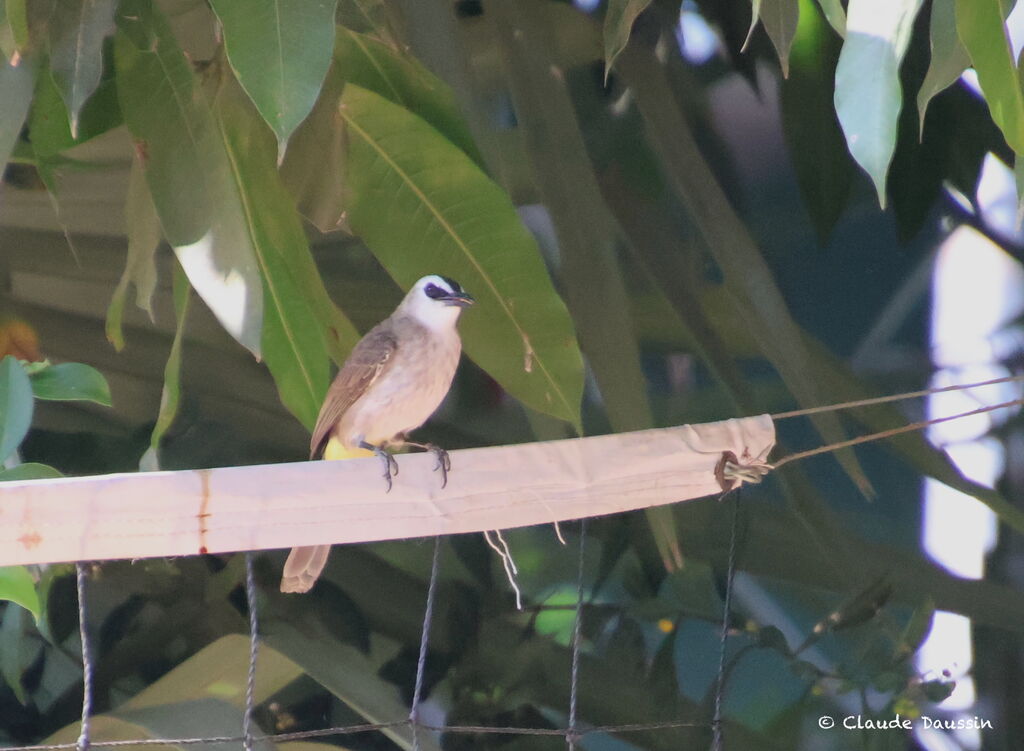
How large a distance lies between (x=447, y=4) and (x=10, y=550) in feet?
3.60

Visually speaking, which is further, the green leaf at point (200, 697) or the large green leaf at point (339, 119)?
the green leaf at point (200, 697)

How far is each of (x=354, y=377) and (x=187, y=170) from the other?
0.54 metres

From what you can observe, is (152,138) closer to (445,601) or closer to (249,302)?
(249,302)

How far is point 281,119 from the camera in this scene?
1229 millimetres

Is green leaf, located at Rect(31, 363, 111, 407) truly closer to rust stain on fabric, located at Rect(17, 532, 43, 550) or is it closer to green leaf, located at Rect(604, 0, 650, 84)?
rust stain on fabric, located at Rect(17, 532, 43, 550)

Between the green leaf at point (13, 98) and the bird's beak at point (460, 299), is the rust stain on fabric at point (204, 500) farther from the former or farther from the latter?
the bird's beak at point (460, 299)

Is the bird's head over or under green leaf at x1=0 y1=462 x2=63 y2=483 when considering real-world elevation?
under

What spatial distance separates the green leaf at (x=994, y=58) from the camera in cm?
105

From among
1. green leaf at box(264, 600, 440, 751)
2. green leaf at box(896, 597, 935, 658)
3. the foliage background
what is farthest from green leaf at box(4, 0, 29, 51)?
green leaf at box(896, 597, 935, 658)

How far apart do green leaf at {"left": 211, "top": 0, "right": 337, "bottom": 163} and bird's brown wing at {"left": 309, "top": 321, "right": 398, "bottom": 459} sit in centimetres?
74

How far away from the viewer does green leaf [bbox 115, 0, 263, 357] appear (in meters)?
1.39

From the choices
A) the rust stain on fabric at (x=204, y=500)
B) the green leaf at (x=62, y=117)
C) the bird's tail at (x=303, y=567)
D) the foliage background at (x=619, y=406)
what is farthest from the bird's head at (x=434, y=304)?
the rust stain on fabric at (x=204, y=500)

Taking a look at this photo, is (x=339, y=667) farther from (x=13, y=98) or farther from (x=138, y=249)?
(x=13, y=98)

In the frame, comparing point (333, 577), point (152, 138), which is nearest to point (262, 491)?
point (152, 138)
